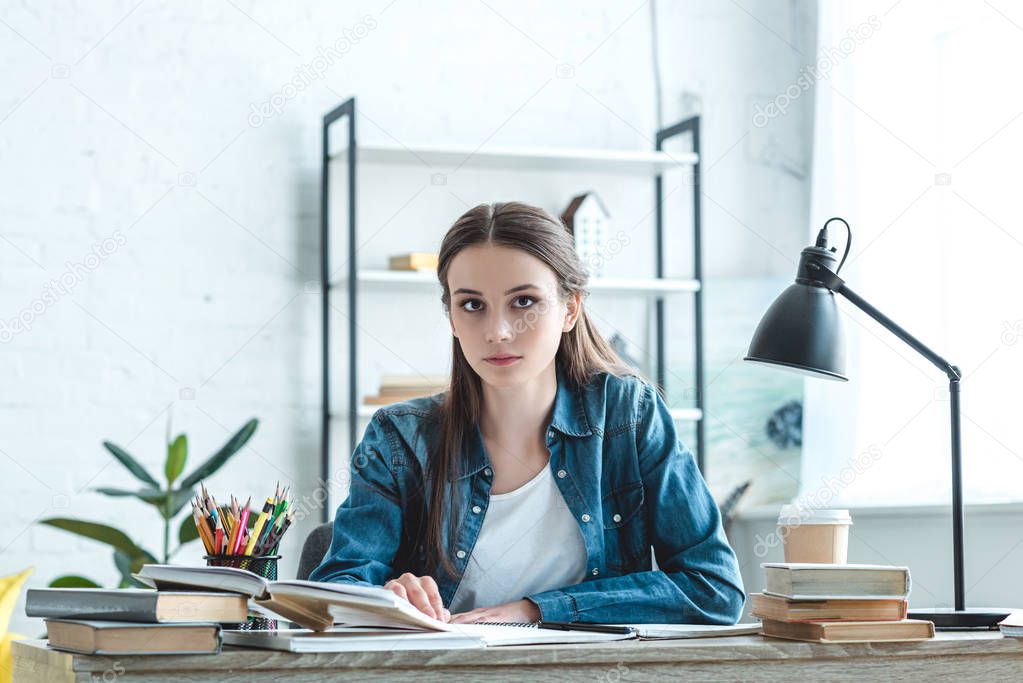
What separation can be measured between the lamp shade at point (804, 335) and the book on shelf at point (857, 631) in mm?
370

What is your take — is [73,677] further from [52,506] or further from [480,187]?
[480,187]

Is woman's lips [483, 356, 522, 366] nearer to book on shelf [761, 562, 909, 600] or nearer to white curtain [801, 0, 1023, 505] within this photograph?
book on shelf [761, 562, 909, 600]

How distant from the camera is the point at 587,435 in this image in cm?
167

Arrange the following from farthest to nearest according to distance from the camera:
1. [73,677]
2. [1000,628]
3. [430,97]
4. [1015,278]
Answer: [430,97]
[1015,278]
[1000,628]
[73,677]

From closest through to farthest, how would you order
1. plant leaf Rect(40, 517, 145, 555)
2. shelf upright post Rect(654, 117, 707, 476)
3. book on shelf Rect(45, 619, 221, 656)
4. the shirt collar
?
book on shelf Rect(45, 619, 221, 656)
the shirt collar
plant leaf Rect(40, 517, 145, 555)
shelf upright post Rect(654, 117, 707, 476)

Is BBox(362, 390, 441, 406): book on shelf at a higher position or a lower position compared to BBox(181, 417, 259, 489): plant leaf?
higher

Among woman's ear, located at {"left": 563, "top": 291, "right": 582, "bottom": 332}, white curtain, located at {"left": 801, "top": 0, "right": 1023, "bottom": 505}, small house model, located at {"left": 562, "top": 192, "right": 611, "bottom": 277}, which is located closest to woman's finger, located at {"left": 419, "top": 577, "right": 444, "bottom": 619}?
woman's ear, located at {"left": 563, "top": 291, "right": 582, "bottom": 332}

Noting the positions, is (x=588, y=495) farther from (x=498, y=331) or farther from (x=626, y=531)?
(x=498, y=331)

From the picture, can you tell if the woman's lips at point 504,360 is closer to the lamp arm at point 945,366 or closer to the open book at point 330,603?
the lamp arm at point 945,366

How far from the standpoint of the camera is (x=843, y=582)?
1148 mm

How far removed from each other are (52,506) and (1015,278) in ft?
7.28

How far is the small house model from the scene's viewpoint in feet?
10.2

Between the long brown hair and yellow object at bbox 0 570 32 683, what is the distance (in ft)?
3.66

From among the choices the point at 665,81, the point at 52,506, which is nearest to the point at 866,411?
the point at 665,81
